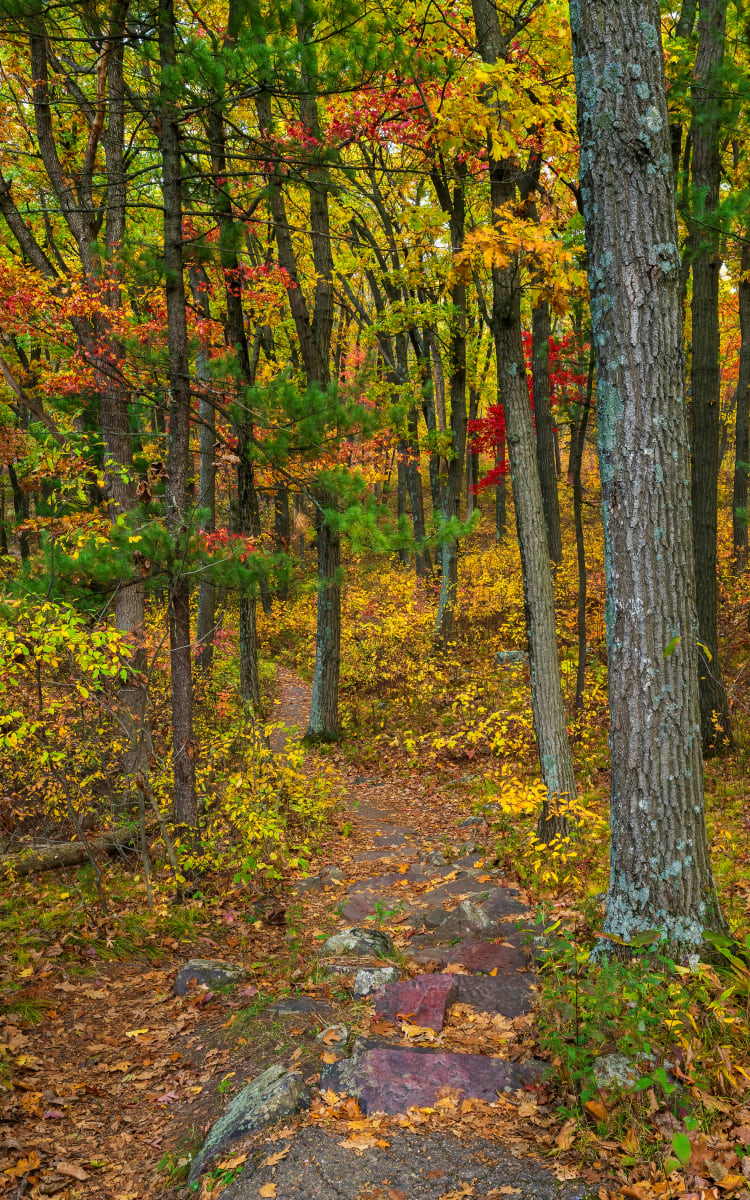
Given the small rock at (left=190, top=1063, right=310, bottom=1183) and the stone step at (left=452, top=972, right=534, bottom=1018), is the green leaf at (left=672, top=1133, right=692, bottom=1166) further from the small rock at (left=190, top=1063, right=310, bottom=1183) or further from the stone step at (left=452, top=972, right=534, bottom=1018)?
the small rock at (left=190, top=1063, right=310, bottom=1183)

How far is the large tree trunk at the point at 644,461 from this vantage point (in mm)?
3609

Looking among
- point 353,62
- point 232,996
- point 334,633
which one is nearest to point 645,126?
point 353,62

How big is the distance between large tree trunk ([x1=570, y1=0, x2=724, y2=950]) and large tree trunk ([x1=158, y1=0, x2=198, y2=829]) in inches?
149

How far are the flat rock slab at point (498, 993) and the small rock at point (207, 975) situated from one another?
1778mm

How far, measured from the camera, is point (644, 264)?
11.9 ft

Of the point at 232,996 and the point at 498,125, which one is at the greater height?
the point at 498,125

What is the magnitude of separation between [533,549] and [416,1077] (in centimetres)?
419

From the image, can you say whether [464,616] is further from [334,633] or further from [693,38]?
[693,38]

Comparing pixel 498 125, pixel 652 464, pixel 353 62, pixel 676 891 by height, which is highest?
pixel 353 62

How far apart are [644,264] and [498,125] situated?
274cm

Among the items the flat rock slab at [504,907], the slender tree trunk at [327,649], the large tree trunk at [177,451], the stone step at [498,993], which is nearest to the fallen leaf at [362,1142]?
the stone step at [498,993]

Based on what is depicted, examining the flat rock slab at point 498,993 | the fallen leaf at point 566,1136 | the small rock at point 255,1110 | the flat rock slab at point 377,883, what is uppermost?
the fallen leaf at point 566,1136

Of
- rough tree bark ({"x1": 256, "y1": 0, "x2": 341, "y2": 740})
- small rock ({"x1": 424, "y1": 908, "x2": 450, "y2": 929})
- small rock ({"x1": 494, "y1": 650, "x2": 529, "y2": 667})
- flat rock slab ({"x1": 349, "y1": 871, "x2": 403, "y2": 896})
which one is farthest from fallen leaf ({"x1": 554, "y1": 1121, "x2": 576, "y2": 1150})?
small rock ({"x1": 494, "y1": 650, "x2": 529, "y2": 667})

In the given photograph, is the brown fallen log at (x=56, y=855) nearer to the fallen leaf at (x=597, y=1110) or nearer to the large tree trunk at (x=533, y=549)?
the large tree trunk at (x=533, y=549)
